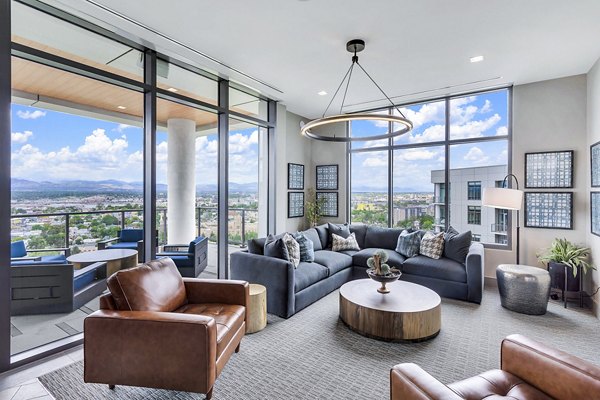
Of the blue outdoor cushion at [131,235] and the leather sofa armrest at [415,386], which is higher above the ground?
the blue outdoor cushion at [131,235]

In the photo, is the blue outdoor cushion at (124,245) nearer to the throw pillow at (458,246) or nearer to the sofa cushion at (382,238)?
the sofa cushion at (382,238)

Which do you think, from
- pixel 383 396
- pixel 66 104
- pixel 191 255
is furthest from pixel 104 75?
pixel 383 396

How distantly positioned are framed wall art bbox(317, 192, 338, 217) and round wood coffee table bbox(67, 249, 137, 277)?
3842mm

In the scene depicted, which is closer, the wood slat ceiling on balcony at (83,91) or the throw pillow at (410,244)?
the wood slat ceiling on balcony at (83,91)

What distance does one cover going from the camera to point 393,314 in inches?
114

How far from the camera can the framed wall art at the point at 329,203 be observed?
6.63m

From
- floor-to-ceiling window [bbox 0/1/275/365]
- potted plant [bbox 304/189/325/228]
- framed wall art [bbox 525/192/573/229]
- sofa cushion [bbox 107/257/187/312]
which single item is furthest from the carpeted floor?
potted plant [bbox 304/189/325/228]

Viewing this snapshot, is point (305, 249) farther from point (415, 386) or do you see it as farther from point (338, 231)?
point (415, 386)

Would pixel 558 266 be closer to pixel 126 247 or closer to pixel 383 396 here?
pixel 383 396

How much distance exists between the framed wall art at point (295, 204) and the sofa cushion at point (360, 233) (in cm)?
129

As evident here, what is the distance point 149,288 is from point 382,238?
3981 millimetres

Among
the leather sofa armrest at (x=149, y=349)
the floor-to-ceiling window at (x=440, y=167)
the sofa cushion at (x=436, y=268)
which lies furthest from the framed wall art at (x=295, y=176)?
the leather sofa armrest at (x=149, y=349)

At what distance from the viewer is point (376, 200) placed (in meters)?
6.17

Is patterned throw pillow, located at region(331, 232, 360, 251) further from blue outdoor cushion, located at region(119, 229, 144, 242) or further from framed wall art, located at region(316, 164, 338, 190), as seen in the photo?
blue outdoor cushion, located at region(119, 229, 144, 242)
